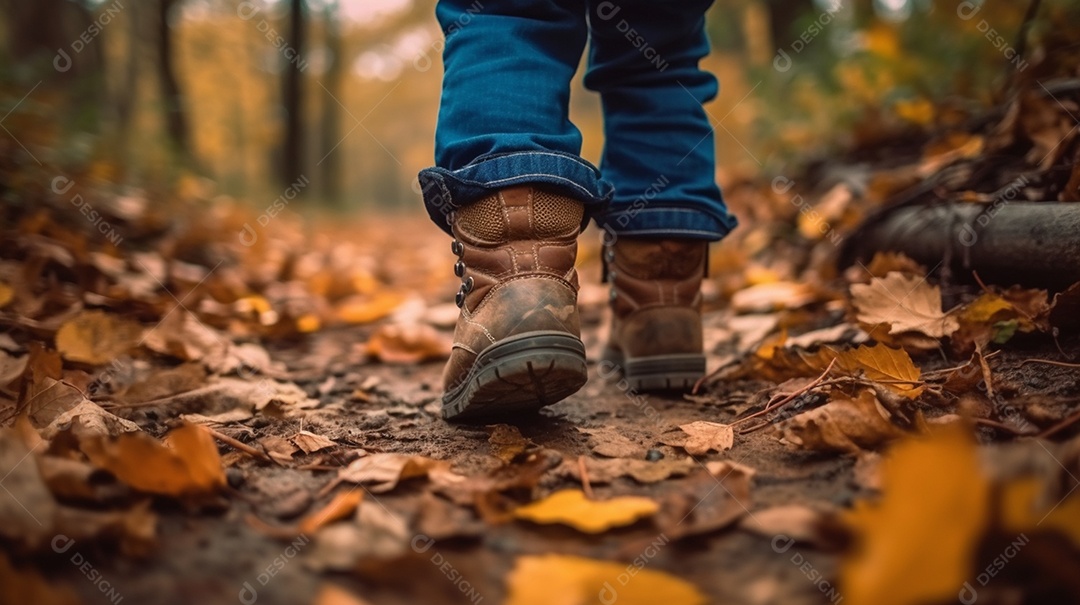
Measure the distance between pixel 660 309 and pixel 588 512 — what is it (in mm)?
756

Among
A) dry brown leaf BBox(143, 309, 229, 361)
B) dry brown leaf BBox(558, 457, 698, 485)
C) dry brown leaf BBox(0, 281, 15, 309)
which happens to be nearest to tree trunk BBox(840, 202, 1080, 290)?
dry brown leaf BBox(558, 457, 698, 485)

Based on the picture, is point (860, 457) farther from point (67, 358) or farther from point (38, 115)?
point (38, 115)

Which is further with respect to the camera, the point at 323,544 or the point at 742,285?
A: the point at 742,285

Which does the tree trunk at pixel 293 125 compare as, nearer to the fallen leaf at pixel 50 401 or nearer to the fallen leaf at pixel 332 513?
the fallen leaf at pixel 50 401

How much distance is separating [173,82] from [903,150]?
226 inches

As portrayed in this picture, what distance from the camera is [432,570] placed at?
2.19 ft

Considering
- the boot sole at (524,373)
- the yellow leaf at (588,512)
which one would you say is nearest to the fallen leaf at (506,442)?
the boot sole at (524,373)

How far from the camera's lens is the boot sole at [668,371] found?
1419mm

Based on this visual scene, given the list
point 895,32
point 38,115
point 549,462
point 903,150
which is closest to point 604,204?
point 549,462

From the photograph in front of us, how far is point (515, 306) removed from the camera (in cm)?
112

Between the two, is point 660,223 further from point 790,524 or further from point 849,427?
point 790,524

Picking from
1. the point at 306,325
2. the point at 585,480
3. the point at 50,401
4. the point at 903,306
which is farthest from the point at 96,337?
the point at 903,306

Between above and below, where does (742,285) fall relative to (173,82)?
below

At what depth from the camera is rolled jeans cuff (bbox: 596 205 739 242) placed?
4.68 feet
